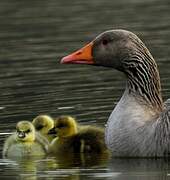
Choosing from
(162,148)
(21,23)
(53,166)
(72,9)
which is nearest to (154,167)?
(162,148)

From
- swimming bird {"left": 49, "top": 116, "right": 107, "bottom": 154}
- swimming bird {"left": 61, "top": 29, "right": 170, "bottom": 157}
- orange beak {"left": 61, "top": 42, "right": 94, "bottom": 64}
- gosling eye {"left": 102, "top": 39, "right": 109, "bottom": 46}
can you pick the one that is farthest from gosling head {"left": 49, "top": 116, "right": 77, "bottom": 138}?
gosling eye {"left": 102, "top": 39, "right": 109, "bottom": 46}

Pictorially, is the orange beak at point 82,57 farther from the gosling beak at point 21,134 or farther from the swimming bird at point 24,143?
the gosling beak at point 21,134

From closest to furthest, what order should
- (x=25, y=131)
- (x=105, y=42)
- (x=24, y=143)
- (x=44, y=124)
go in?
1. (x=25, y=131)
2. (x=24, y=143)
3. (x=105, y=42)
4. (x=44, y=124)

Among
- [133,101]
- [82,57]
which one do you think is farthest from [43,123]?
[133,101]

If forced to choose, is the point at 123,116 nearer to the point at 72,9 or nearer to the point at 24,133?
the point at 24,133

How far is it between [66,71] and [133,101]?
21.1 feet

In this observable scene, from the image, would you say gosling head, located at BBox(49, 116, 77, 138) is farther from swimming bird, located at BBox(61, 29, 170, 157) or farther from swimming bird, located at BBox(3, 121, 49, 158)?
swimming bird, located at BBox(61, 29, 170, 157)

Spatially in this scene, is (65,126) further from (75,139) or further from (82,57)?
(82,57)

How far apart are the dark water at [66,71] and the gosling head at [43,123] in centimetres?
54

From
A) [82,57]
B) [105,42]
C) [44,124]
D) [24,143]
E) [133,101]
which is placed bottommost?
[24,143]

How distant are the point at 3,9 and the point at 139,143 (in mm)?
18251

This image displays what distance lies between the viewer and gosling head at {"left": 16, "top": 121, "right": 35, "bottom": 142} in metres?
14.1

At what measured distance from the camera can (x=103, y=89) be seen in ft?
59.0

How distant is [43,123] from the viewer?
14.9 meters
